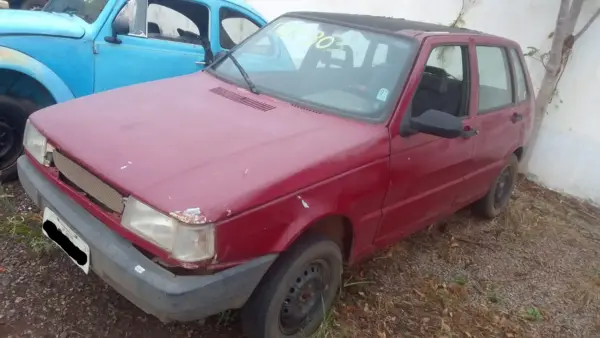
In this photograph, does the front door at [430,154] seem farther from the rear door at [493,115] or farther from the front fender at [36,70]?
the front fender at [36,70]

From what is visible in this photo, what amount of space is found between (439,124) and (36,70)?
9.60 feet

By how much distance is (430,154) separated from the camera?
11.0 feet

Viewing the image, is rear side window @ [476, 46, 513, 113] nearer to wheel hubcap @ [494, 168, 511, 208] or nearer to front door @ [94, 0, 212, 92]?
wheel hubcap @ [494, 168, 511, 208]

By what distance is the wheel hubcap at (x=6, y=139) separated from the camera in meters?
4.00

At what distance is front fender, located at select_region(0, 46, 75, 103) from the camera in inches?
152

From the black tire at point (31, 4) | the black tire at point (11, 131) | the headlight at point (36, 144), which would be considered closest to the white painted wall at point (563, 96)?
the black tire at point (31, 4)

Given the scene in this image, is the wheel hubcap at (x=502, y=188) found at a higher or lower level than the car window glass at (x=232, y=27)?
lower

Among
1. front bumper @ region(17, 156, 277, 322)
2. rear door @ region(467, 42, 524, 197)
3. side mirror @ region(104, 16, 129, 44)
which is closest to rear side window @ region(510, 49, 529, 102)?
rear door @ region(467, 42, 524, 197)

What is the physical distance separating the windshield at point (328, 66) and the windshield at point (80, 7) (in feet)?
4.79

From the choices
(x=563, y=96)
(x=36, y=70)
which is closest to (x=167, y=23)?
(x=36, y=70)

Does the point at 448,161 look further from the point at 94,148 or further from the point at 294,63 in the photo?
the point at 94,148

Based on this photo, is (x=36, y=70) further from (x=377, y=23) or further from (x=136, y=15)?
(x=377, y=23)

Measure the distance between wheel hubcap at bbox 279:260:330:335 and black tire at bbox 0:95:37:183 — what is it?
2513mm

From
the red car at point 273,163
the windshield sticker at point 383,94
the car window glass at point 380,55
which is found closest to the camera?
the red car at point 273,163
